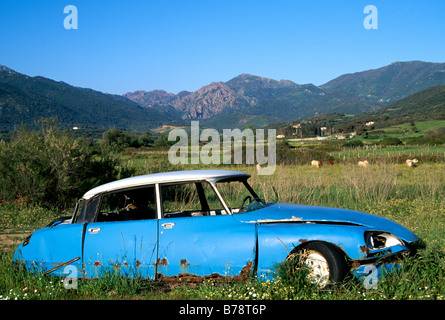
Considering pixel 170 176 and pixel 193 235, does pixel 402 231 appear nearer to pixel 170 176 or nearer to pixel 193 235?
pixel 193 235

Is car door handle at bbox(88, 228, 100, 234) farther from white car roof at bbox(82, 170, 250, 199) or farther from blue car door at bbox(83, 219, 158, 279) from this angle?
white car roof at bbox(82, 170, 250, 199)

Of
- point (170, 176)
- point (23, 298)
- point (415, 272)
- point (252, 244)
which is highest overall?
point (170, 176)

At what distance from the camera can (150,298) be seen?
15.9 ft

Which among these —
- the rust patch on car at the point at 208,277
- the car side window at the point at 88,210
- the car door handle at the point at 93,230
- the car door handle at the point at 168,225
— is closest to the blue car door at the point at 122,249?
the car door handle at the point at 93,230

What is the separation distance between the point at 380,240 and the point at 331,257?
2.98 feet

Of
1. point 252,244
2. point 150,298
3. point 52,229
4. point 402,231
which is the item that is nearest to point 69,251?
point 52,229

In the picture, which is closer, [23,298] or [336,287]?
[336,287]

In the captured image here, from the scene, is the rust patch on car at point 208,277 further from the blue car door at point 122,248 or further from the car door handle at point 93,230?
the car door handle at point 93,230

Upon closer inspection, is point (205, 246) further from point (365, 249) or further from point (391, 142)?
point (391, 142)

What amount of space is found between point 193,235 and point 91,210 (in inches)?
67.3

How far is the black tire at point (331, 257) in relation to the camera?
4.61 meters

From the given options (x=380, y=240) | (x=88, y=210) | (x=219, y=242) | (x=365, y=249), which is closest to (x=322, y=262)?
(x=365, y=249)

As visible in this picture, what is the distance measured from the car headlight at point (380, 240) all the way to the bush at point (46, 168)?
1391 cm

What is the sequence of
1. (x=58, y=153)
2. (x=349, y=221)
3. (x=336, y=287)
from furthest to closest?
1. (x=58, y=153)
2. (x=349, y=221)
3. (x=336, y=287)
